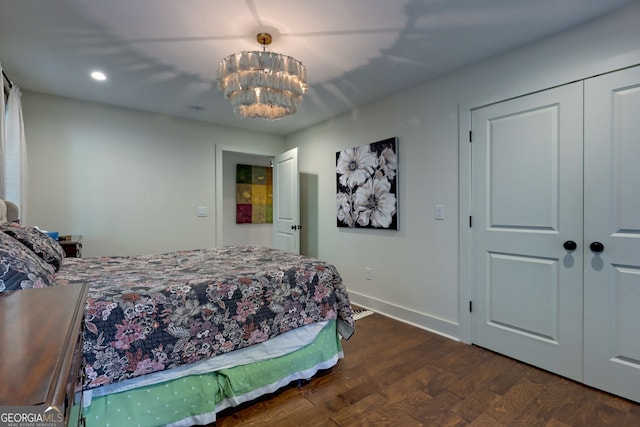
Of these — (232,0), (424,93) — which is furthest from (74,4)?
(424,93)

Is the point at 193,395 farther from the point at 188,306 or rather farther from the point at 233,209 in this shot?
the point at 233,209

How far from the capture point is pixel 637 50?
178 cm

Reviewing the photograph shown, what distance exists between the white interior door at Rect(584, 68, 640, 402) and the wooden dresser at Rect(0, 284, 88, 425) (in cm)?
260

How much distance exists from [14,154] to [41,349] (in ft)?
10.0

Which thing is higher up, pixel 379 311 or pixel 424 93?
pixel 424 93

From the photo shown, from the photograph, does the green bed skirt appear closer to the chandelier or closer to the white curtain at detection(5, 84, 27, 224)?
the chandelier

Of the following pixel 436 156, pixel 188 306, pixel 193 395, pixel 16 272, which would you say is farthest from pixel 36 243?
pixel 436 156

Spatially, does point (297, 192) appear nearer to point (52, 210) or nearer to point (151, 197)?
point (151, 197)

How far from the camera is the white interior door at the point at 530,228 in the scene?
2.03 meters

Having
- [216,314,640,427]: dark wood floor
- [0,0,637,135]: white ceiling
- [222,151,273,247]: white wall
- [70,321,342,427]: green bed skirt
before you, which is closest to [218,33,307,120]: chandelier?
[0,0,637,135]: white ceiling

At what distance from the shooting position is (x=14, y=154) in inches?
102

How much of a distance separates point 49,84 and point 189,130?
4.57 feet

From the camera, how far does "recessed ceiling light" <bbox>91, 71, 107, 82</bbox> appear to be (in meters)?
2.64

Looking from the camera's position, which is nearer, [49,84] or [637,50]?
[637,50]
